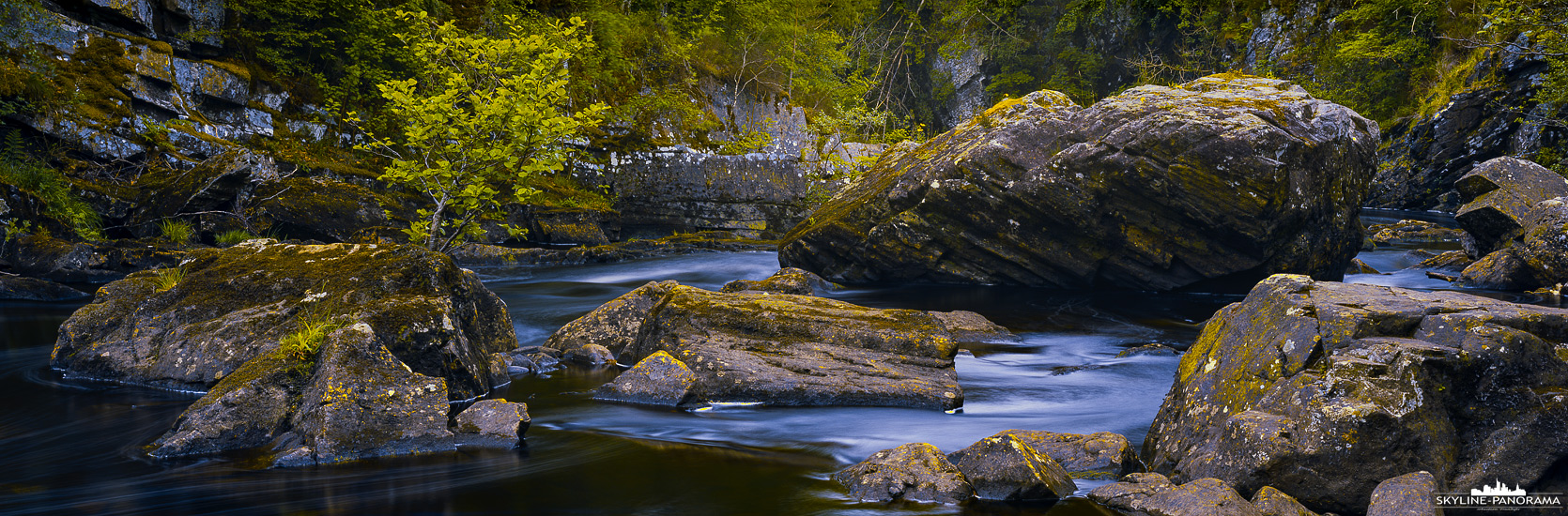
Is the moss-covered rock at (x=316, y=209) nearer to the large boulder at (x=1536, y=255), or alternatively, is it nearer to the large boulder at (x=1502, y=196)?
the large boulder at (x=1536, y=255)

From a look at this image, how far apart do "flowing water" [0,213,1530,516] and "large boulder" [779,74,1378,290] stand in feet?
10.6

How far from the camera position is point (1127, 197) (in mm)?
12125

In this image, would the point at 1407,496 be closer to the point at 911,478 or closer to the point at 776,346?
the point at 911,478

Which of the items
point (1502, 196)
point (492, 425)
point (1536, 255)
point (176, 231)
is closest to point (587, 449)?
point (492, 425)

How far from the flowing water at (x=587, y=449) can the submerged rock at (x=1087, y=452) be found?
204mm

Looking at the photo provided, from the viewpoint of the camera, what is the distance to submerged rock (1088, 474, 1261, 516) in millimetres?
3786

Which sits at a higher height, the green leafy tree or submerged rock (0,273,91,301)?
the green leafy tree

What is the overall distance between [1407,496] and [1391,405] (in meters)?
0.58

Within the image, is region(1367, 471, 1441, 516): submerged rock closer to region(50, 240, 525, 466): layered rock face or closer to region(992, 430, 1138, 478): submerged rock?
region(992, 430, 1138, 478): submerged rock

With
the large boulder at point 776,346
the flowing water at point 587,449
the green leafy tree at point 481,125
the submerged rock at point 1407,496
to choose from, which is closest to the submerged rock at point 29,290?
the flowing water at point 587,449

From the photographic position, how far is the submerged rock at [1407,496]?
357 cm

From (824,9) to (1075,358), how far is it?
21312 mm

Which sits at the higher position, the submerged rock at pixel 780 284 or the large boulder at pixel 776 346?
the submerged rock at pixel 780 284

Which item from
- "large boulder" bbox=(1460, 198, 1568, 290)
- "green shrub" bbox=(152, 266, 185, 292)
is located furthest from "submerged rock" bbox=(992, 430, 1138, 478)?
"large boulder" bbox=(1460, 198, 1568, 290)
